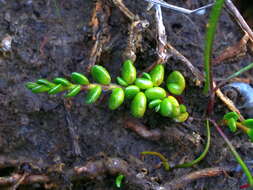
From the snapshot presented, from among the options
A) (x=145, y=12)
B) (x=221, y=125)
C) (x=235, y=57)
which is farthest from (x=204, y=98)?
(x=145, y=12)

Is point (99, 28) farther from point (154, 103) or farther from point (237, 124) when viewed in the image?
point (237, 124)

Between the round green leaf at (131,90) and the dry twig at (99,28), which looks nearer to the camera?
the round green leaf at (131,90)

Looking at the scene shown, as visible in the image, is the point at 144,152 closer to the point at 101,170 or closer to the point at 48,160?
the point at 101,170

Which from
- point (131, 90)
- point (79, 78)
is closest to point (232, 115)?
point (131, 90)

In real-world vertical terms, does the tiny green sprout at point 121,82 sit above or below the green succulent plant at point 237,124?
above

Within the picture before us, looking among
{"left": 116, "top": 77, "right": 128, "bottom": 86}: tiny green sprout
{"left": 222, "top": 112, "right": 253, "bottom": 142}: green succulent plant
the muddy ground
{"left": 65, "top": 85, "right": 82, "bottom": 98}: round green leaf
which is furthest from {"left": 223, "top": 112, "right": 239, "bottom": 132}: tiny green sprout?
{"left": 65, "top": 85, "right": 82, "bottom": 98}: round green leaf

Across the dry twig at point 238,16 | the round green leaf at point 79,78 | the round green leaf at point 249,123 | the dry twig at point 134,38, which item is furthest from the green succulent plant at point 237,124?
the round green leaf at point 79,78

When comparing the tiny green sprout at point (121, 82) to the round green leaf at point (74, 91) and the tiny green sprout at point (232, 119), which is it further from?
the tiny green sprout at point (232, 119)

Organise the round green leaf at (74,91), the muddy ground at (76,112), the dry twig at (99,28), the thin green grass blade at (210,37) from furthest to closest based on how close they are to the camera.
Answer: the dry twig at (99,28) < the muddy ground at (76,112) < the round green leaf at (74,91) < the thin green grass blade at (210,37)
